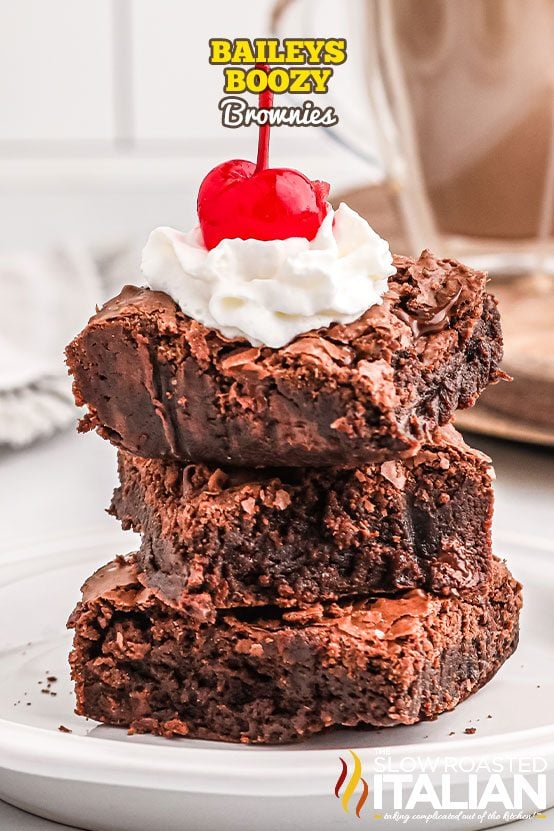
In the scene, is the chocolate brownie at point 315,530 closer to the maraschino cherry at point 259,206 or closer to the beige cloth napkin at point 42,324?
the maraschino cherry at point 259,206

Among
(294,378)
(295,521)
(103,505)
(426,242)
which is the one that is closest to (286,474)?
(295,521)

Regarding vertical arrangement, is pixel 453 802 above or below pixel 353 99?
Result: below

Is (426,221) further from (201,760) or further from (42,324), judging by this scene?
(201,760)

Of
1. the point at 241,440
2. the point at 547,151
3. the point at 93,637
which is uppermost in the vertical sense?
the point at 547,151

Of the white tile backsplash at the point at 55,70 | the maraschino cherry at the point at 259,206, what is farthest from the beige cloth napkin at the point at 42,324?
the white tile backsplash at the point at 55,70

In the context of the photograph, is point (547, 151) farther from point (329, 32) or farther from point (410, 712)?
point (329, 32)

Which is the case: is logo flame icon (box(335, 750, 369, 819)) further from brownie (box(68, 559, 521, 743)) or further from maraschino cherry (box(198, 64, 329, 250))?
maraschino cherry (box(198, 64, 329, 250))

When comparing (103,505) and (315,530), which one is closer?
(315,530)

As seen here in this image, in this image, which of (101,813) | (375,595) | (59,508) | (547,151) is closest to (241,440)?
(375,595)
